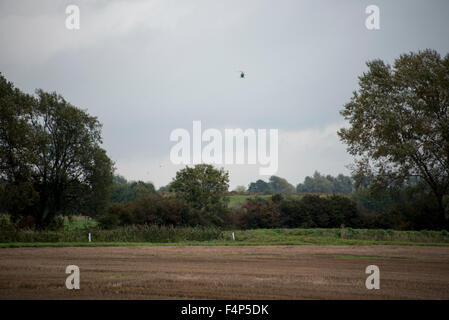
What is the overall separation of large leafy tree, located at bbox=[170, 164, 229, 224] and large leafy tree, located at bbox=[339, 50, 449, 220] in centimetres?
2373

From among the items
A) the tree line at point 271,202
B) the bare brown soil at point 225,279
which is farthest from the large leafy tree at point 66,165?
the bare brown soil at point 225,279

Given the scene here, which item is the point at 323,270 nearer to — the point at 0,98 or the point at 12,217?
the point at 0,98

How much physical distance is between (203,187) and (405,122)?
29.8 meters

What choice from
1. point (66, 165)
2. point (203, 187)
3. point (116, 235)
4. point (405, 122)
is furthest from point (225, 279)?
point (203, 187)

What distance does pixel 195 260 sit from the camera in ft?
49.8

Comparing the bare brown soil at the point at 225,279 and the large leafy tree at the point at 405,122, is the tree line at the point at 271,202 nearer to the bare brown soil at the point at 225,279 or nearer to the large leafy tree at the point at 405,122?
the large leafy tree at the point at 405,122

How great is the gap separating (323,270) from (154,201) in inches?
1306

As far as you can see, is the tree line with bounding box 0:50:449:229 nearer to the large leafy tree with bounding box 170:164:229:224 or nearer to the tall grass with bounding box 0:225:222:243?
the large leafy tree with bounding box 170:164:229:224

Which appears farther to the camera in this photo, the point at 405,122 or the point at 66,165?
the point at 66,165

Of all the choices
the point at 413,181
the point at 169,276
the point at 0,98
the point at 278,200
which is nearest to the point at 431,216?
the point at 413,181

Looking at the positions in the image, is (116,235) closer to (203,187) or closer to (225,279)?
(225,279)

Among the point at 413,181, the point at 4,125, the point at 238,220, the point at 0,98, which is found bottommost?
the point at 238,220

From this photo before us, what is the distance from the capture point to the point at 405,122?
30.8 meters
